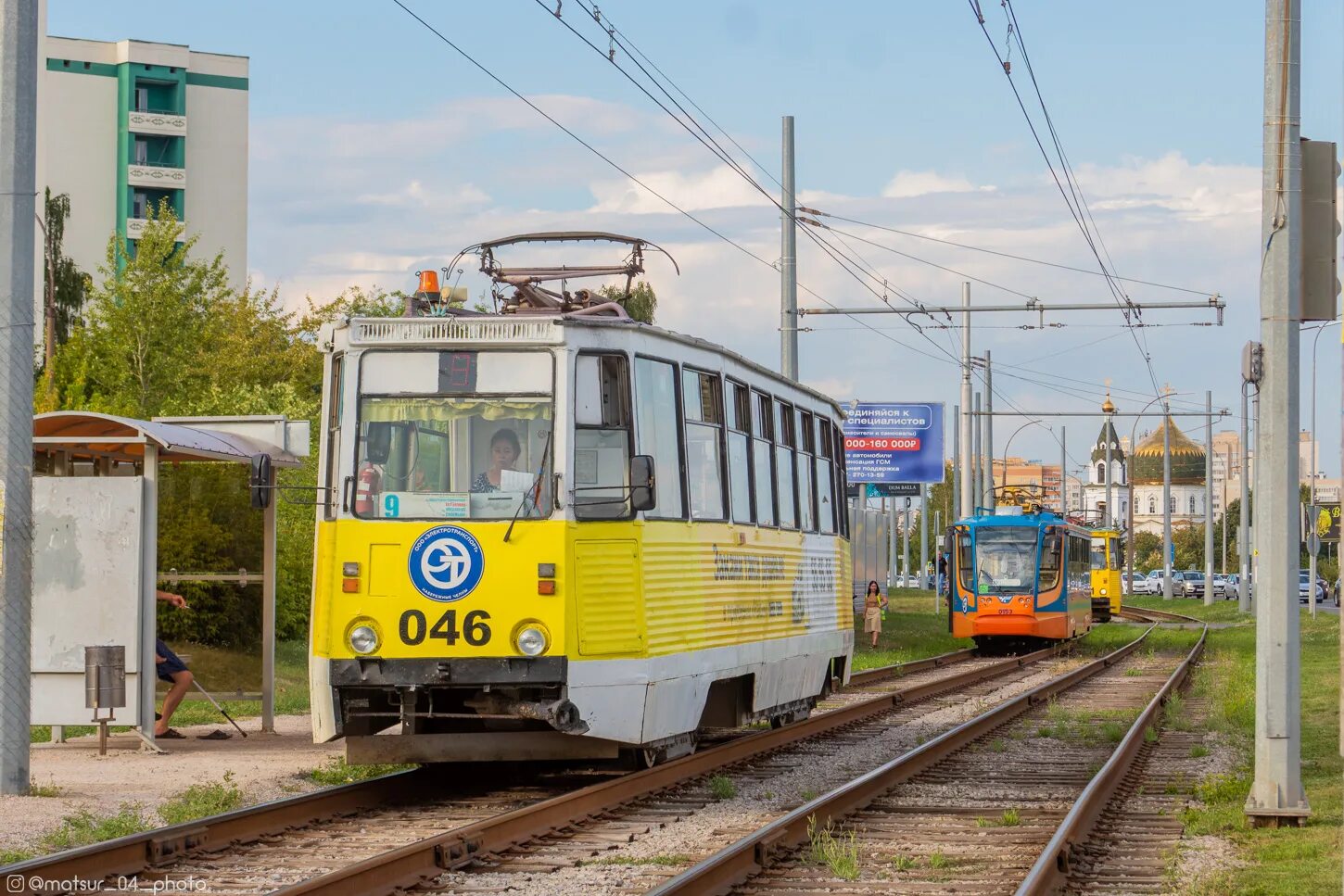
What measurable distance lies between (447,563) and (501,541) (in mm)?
366

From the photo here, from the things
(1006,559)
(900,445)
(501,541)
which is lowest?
(1006,559)

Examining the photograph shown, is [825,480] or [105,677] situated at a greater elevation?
[825,480]

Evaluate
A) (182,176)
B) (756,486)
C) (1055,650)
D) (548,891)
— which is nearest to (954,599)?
(1055,650)

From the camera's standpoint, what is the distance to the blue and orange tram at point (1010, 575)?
130 feet

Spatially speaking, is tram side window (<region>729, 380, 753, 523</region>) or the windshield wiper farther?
tram side window (<region>729, 380, 753, 523</region>)

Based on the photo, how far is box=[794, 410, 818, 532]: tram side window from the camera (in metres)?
16.8

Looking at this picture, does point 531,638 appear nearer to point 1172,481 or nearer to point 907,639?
point 907,639

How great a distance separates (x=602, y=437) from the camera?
40.1 ft

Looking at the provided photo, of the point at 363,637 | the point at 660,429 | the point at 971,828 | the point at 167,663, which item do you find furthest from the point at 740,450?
the point at 167,663

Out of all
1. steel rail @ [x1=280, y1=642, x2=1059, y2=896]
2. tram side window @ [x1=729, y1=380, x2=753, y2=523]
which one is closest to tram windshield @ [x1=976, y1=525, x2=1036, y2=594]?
steel rail @ [x1=280, y1=642, x2=1059, y2=896]

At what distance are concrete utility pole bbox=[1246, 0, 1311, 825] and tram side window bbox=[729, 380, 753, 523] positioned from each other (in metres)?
4.06

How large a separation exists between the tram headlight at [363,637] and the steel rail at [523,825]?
55.5 inches

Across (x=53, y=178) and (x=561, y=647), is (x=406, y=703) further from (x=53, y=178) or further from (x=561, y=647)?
(x=53, y=178)

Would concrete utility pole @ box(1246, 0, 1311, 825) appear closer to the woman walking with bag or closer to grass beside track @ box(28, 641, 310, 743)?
grass beside track @ box(28, 641, 310, 743)
